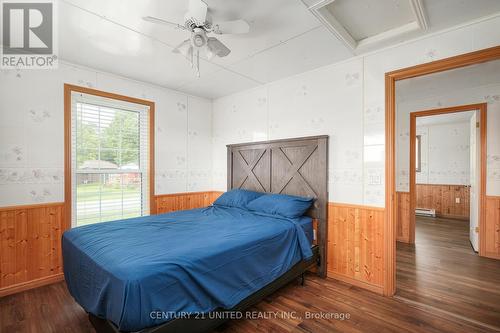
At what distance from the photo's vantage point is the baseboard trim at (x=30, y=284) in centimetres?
247

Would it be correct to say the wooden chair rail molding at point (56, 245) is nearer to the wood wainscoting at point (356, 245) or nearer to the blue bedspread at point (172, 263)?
the wood wainscoting at point (356, 245)

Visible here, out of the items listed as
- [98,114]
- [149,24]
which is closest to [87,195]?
[98,114]

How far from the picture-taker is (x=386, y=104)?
2525mm

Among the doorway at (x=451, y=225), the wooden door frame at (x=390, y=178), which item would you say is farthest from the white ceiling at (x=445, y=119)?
the wooden door frame at (x=390, y=178)

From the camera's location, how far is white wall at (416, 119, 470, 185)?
6.04 m

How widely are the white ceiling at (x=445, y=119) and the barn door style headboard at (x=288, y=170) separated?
4.24 meters

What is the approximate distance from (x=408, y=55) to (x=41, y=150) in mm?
4147

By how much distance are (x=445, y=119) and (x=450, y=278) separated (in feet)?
15.0

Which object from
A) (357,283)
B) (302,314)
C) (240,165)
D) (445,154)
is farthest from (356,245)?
(445,154)

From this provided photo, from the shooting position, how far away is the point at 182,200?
3977mm

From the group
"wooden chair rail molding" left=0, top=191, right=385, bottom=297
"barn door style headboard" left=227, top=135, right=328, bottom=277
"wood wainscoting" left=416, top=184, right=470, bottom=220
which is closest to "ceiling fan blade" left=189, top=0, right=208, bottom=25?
"barn door style headboard" left=227, top=135, right=328, bottom=277

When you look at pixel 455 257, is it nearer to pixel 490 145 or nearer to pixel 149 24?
pixel 490 145

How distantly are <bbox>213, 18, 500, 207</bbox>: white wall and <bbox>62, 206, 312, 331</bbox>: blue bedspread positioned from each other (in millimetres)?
888

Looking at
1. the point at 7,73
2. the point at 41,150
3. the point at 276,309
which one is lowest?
the point at 276,309
